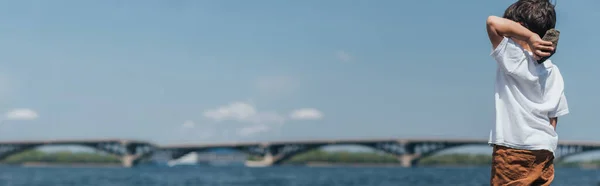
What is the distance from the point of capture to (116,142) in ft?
379

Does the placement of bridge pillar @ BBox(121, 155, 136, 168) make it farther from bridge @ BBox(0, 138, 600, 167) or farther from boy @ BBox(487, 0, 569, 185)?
boy @ BBox(487, 0, 569, 185)

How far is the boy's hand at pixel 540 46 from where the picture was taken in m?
3.03

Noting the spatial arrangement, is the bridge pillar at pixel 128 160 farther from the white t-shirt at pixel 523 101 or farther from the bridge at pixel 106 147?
the white t-shirt at pixel 523 101

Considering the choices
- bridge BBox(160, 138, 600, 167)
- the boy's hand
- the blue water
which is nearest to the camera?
the boy's hand

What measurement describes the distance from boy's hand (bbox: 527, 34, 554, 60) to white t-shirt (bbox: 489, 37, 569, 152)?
0.08 m

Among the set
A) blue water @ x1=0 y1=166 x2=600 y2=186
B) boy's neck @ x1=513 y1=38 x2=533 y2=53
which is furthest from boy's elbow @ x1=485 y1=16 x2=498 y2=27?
blue water @ x1=0 y1=166 x2=600 y2=186

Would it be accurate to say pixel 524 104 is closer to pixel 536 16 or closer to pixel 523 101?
pixel 523 101

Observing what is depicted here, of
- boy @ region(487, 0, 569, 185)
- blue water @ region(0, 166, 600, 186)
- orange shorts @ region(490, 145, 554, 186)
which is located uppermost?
boy @ region(487, 0, 569, 185)

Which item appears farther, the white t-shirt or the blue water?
the blue water

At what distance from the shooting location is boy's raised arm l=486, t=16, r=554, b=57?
9.96 feet

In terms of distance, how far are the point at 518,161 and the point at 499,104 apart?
0.24 m

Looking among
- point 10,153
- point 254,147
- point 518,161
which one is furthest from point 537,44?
point 10,153

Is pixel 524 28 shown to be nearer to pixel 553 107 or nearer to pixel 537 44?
pixel 537 44

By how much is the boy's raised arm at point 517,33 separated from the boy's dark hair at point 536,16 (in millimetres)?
110
